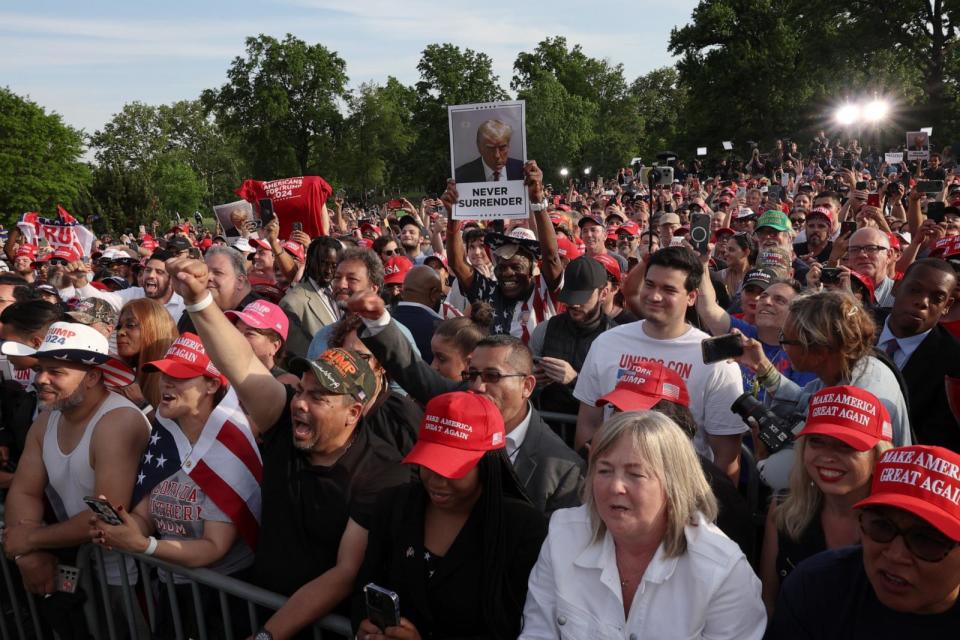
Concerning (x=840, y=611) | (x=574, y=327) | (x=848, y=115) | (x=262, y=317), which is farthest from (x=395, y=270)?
(x=848, y=115)

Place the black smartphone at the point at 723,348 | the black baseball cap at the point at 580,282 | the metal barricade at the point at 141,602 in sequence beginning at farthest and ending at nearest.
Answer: the black baseball cap at the point at 580,282 < the black smartphone at the point at 723,348 < the metal barricade at the point at 141,602

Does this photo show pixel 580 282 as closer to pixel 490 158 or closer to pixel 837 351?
pixel 837 351

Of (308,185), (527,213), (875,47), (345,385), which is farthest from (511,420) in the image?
(875,47)

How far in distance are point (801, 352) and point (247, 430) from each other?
7.71 ft

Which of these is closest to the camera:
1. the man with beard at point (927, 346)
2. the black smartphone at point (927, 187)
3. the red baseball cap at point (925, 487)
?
the red baseball cap at point (925, 487)

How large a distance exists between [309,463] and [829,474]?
1864 mm

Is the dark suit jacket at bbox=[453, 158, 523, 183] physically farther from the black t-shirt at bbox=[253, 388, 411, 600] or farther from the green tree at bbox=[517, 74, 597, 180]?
the green tree at bbox=[517, 74, 597, 180]

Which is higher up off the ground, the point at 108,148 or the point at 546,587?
the point at 108,148

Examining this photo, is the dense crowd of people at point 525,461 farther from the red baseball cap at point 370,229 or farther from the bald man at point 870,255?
the red baseball cap at point 370,229

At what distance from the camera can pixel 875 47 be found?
151ft

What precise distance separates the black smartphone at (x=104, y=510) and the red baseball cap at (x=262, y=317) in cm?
134

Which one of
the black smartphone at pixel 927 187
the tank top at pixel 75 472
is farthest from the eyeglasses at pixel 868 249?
the tank top at pixel 75 472

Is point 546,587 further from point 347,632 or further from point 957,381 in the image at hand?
point 957,381

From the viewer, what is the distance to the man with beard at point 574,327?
4.63 meters
